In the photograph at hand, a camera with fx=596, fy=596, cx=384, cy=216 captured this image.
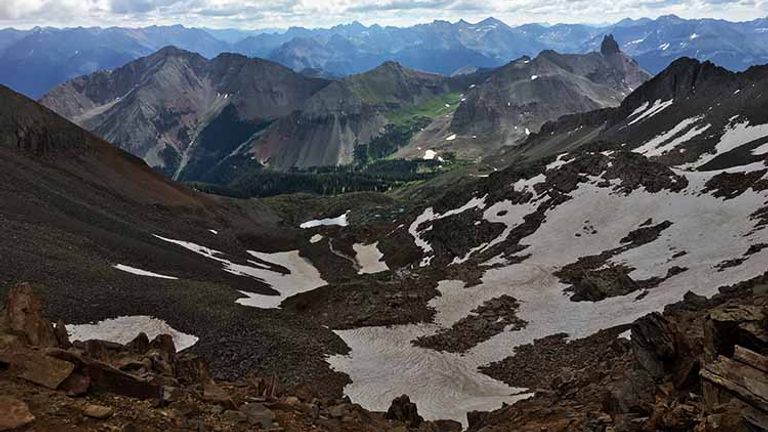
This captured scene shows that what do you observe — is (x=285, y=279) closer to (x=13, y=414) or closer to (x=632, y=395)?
(x=632, y=395)

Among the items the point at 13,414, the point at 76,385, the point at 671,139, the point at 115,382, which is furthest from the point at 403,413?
the point at 671,139

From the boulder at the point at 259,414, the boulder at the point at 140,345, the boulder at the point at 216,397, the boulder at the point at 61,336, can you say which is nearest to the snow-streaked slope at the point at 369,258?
the boulder at the point at 140,345

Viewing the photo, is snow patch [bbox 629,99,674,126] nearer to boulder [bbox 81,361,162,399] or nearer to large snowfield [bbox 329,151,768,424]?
large snowfield [bbox 329,151,768,424]

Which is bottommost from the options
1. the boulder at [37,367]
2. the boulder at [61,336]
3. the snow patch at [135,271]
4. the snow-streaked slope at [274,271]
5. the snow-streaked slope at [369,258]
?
the snow-streaked slope at [369,258]

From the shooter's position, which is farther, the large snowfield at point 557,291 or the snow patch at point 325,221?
the snow patch at point 325,221

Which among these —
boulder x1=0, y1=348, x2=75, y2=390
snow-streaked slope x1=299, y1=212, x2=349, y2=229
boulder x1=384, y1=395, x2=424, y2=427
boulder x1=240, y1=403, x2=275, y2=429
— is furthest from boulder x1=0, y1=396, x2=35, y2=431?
snow-streaked slope x1=299, y1=212, x2=349, y2=229

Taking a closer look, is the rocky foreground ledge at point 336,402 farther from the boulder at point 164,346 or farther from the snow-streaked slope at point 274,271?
the snow-streaked slope at point 274,271
